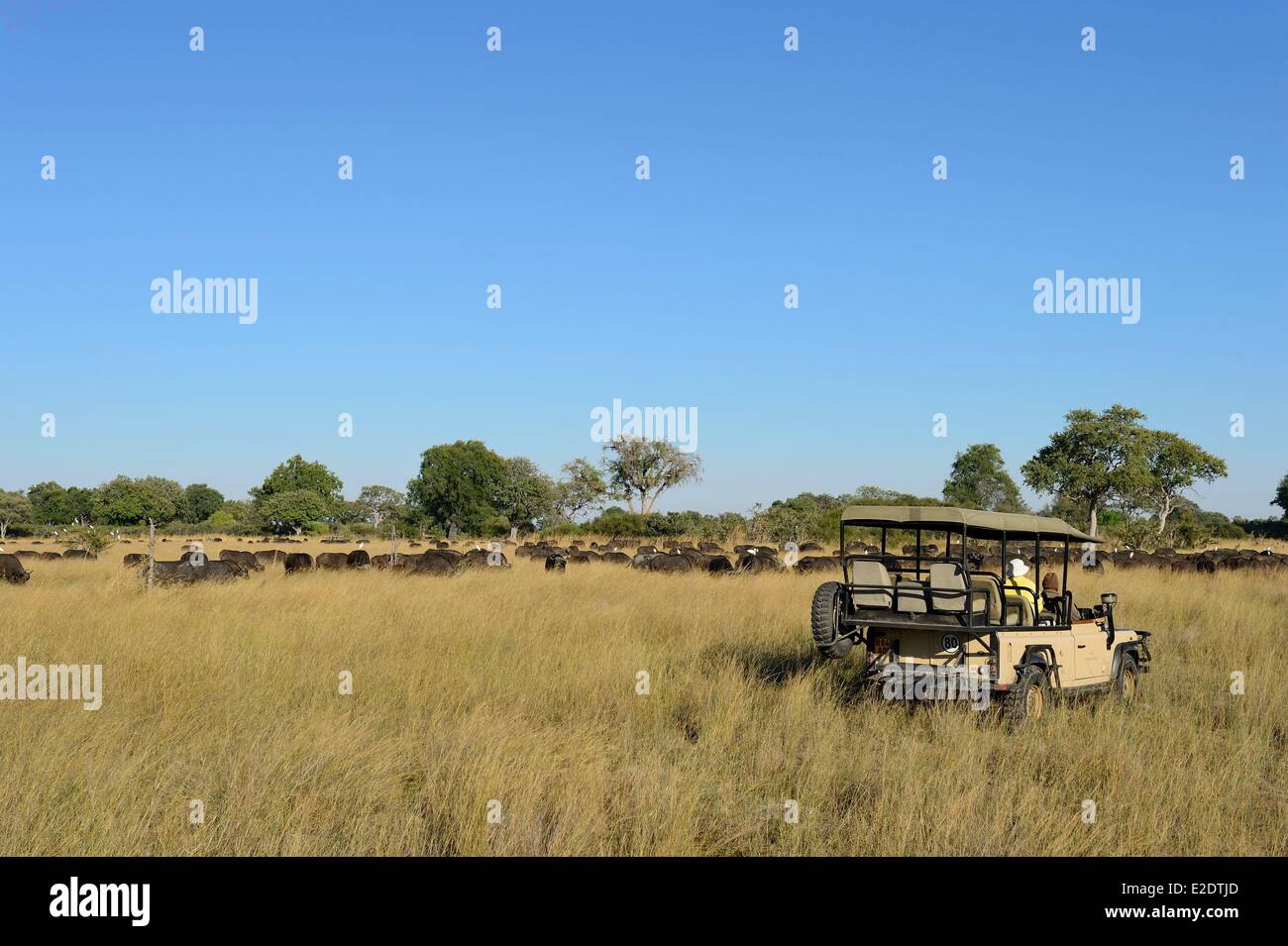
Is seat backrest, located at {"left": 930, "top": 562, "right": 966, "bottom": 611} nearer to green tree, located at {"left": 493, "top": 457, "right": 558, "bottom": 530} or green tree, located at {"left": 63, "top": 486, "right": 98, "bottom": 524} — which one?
green tree, located at {"left": 493, "top": 457, "right": 558, "bottom": 530}

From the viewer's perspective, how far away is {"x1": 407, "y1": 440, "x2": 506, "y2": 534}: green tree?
7344cm

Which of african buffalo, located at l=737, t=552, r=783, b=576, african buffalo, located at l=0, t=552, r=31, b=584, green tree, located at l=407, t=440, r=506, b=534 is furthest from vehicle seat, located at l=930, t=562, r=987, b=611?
green tree, located at l=407, t=440, r=506, b=534

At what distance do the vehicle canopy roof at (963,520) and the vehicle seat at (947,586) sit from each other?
0.43 m

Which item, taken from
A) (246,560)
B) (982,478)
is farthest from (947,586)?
(982,478)

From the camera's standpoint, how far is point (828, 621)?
8.32 metres

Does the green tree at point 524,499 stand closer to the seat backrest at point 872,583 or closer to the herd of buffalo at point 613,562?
the herd of buffalo at point 613,562

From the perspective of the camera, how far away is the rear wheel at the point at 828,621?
829 centimetres

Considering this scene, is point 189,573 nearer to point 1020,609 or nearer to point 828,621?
point 828,621

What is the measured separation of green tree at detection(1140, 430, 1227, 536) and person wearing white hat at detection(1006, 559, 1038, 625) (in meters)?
47.5

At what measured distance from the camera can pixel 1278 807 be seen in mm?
6035
